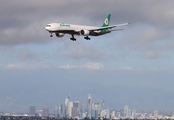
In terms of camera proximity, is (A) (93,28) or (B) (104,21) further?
(B) (104,21)

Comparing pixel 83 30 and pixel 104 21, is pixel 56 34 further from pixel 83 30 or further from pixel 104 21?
pixel 104 21

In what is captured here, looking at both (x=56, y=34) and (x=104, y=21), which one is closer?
(x=56, y=34)

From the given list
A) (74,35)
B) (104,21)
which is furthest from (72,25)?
(104,21)

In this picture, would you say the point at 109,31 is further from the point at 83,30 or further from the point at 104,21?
the point at 104,21

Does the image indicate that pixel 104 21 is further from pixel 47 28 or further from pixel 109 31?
pixel 47 28

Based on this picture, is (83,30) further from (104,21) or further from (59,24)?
(104,21)
